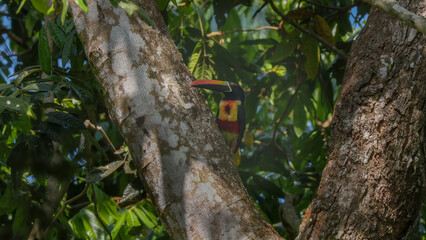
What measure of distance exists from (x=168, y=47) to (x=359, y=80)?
75 cm

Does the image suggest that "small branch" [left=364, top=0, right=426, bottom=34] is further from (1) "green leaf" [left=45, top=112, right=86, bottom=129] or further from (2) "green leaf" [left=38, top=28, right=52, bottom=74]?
(2) "green leaf" [left=38, top=28, right=52, bottom=74]

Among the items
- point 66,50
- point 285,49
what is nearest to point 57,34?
point 66,50

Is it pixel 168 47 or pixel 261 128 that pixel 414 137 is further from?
pixel 261 128

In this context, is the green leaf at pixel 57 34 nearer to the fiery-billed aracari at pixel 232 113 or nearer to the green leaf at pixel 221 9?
the fiery-billed aracari at pixel 232 113

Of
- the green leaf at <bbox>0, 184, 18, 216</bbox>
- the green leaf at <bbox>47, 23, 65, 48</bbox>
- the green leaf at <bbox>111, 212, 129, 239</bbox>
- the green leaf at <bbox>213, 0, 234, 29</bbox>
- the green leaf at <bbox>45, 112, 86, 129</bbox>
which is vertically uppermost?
the green leaf at <bbox>213, 0, 234, 29</bbox>

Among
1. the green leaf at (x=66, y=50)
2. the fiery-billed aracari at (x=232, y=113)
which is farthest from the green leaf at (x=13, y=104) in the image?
the fiery-billed aracari at (x=232, y=113)

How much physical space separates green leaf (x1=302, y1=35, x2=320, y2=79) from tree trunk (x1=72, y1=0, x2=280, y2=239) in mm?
1252

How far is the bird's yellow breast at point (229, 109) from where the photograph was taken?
10.5ft

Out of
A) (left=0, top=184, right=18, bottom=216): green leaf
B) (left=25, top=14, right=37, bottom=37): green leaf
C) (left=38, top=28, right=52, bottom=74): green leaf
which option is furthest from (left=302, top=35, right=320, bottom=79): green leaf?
(left=25, top=14, right=37, bottom=37): green leaf

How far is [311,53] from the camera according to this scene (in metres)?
3.11

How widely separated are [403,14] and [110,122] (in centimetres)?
227

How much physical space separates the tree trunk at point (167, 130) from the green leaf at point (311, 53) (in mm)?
1252

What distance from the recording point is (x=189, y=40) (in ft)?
10.7

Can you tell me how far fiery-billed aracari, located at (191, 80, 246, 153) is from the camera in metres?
3.15
